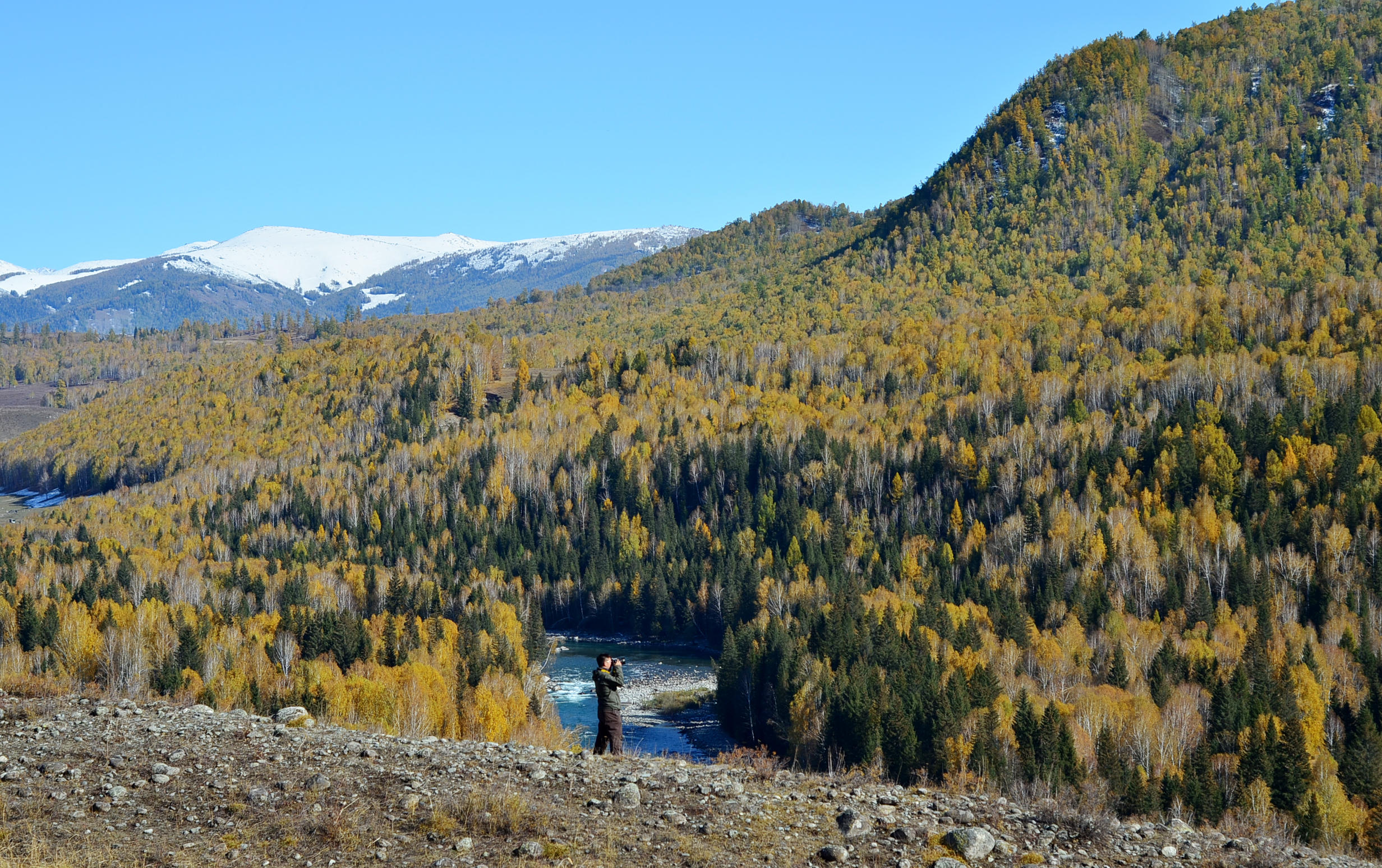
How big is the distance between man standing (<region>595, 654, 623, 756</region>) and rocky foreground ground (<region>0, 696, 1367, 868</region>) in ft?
3.79

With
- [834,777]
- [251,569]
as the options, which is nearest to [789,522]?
[251,569]

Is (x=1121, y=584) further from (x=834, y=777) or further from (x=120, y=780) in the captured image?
(x=120, y=780)

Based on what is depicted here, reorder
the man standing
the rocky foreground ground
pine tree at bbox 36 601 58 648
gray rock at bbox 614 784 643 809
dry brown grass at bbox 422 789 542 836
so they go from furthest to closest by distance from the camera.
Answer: pine tree at bbox 36 601 58 648
the man standing
gray rock at bbox 614 784 643 809
dry brown grass at bbox 422 789 542 836
the rocky foreground ground

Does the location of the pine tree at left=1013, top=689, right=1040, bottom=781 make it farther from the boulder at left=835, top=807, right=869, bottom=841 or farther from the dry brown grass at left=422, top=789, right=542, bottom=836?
the dry brown grass at left=422, top=789, right=542, bottom=836

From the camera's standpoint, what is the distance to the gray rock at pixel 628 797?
78.4 feet

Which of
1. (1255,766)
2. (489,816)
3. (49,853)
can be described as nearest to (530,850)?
(489,816)

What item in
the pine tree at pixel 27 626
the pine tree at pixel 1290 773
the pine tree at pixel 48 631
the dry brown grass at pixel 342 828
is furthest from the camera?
the pine tree at pixel 27 626

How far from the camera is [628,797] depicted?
79.2 feet

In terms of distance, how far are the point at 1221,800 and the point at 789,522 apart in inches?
4444

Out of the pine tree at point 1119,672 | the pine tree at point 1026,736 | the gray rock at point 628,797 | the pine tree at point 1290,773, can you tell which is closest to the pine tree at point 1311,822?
the pine tree at point 1290,773

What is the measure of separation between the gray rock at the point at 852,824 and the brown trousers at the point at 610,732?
7147mm

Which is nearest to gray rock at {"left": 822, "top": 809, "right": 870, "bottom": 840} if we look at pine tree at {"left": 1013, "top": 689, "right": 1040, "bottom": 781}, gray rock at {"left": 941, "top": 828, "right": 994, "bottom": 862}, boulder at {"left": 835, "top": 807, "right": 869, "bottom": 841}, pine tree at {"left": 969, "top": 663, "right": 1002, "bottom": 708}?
boulder at {"left": 835, "top": 807, "right": 869, "bottom": 841}

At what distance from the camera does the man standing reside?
93.4 ft

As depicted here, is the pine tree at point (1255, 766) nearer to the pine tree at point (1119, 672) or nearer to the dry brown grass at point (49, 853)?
the pine tree at point (1119, 672)
